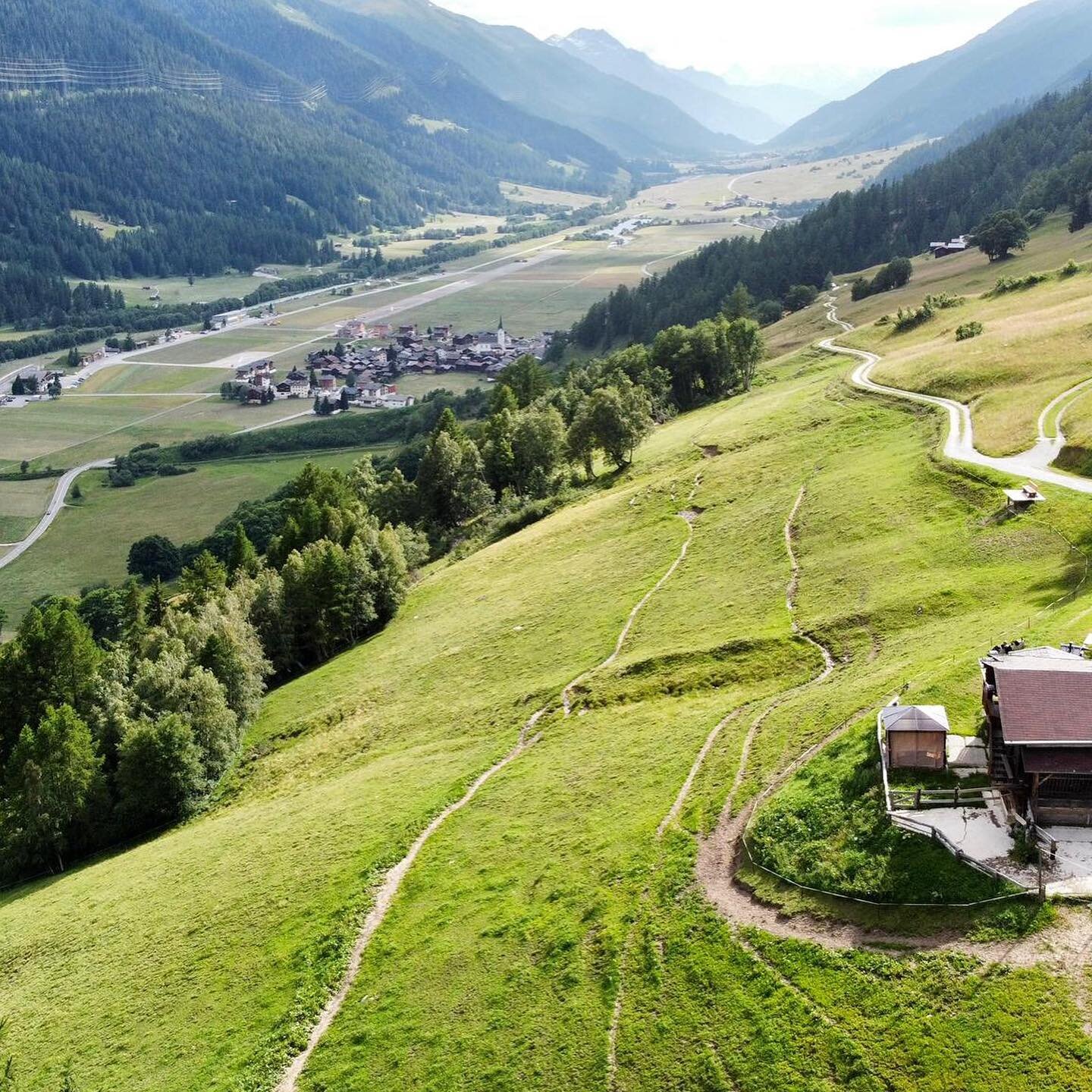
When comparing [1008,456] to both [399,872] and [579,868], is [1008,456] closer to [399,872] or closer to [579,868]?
[579,868]

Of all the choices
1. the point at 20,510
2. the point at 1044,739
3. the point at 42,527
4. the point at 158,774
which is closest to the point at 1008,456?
the point at 1044,739

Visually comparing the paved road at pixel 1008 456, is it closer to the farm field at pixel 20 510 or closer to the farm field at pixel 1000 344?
the farm field at pixel 1000 344

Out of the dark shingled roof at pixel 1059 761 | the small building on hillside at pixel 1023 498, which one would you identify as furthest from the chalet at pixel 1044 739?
the small building on hillside at pixel 1023 498

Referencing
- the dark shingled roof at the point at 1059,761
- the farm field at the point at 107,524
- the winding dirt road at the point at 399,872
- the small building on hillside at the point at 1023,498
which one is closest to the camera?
the dark shingled roof at the point at 1059,761

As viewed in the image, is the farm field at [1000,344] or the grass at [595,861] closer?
the grass at [595,861]

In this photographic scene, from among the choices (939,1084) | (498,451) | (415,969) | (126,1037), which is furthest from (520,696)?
(498,451)

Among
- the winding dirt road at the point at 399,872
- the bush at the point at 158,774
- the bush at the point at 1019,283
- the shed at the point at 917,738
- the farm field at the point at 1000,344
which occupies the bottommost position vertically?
the bush at the point at 158,774

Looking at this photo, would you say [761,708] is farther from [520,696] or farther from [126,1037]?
[126,1037]
